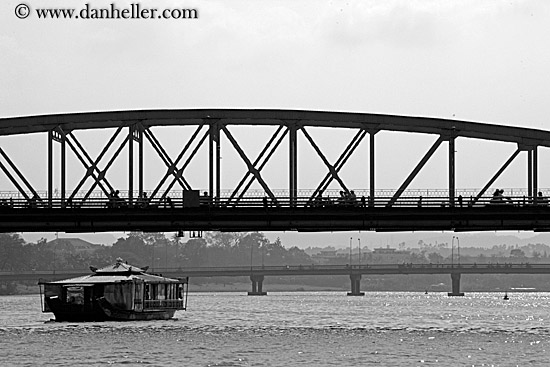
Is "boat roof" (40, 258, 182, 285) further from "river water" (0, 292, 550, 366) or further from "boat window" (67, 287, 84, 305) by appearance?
"river water" (0, 292, 550, 366)

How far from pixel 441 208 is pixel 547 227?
22.3ft

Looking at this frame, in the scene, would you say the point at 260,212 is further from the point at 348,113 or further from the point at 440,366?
the point at 440,366

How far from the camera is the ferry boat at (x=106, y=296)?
107562 mm

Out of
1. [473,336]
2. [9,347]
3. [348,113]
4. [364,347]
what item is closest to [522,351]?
[364,347]

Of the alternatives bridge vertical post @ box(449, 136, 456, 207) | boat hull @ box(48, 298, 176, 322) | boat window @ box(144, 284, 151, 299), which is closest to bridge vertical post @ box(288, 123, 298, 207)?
bridge vertical post @ box(449, 136, 456, 207)

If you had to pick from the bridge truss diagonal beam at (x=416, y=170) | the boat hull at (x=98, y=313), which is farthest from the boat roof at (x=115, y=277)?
the bridge truss diagonal beam at (x=416, y=170)

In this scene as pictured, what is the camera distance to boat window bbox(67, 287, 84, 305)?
358ft

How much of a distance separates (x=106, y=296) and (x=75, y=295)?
3.38 metres

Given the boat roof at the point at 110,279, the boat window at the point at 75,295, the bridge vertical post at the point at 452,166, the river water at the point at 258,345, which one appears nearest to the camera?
the river water at the point at 258,345

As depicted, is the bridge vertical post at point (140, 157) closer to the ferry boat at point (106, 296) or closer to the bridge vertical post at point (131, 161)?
the bridge vertical post at point (131, 161)

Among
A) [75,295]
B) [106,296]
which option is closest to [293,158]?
[106,296]

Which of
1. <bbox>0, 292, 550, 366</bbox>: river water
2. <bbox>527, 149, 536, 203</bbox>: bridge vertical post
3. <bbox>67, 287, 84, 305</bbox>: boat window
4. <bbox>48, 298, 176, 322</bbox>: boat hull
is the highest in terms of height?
<bbox>527, 149, 536, 203</bbox>: bridge vertical post

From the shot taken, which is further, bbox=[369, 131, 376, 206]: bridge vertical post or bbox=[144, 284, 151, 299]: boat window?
bbox=[144, 284, 151, 299]: boat window

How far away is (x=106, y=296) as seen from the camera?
108m
